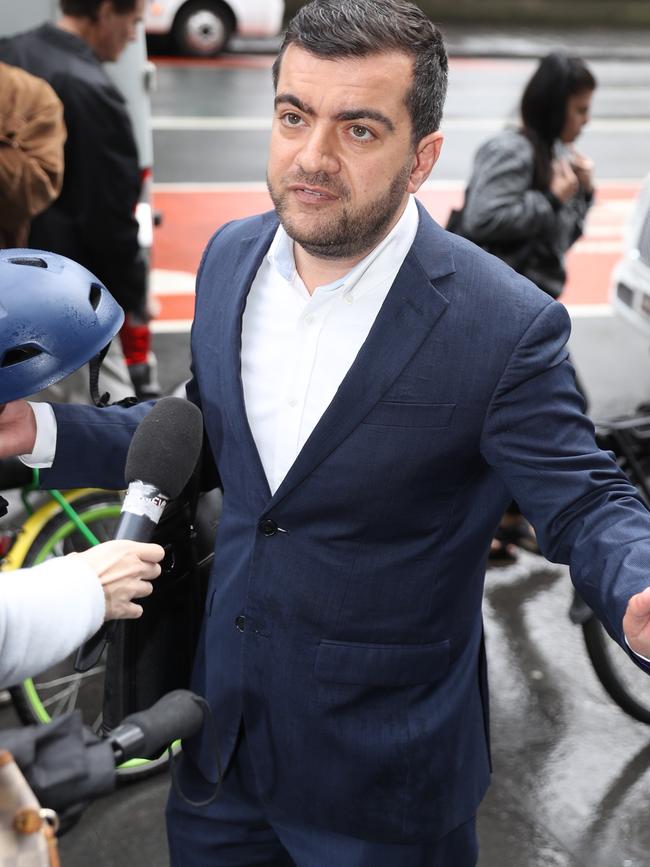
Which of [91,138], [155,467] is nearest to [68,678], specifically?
[91,138]

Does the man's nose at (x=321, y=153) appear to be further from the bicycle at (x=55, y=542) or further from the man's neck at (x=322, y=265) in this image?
the bicycle at (x=55, y=542)

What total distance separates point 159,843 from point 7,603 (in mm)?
2626

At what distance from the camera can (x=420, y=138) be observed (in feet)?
8.41

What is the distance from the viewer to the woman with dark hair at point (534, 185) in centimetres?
553

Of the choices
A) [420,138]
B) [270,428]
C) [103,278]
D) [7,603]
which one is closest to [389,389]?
[270,428]

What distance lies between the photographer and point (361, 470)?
2.51 metres

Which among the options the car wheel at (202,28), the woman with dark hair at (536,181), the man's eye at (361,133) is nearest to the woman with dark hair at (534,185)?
the woman with dark hair at (536,181)

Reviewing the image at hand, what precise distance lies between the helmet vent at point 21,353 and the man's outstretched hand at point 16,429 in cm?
9

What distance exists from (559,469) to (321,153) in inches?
30.1

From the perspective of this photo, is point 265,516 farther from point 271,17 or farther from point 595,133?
point 271,17

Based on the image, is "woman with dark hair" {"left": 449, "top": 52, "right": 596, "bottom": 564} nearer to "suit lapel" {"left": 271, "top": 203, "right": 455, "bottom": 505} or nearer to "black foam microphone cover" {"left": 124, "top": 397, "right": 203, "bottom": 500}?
"suit lapel" {"left": 271, "top": 203, "right": 455, "bottom": 505}

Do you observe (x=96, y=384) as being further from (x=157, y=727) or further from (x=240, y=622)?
(x=157, y=727)

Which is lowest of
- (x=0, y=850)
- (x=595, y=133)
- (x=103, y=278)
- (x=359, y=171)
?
(x=595, y=133)

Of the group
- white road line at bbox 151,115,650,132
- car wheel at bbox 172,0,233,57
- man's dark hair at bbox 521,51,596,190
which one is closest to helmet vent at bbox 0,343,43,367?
man's dark hair at bbox 521,51,596,190
